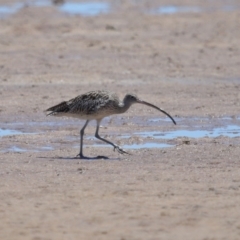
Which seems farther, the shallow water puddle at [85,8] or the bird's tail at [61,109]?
the shallow water puddle at [85,8]

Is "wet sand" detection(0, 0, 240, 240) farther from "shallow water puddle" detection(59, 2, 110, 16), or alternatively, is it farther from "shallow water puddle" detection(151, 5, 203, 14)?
"shallow water puddle" detection(151, 5, 203, 14)

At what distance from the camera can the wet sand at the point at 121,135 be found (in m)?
10.2

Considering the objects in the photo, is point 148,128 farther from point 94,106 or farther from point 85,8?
point 85,8

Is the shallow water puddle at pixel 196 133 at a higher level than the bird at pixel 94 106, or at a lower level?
lower

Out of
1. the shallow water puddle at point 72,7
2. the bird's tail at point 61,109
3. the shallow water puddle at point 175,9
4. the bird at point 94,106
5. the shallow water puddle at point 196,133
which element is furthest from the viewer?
the shallow water puddle at point 175,9

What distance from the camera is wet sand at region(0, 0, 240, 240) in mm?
10242

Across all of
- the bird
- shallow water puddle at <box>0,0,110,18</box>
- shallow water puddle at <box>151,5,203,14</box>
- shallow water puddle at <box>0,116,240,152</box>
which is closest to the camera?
the bird

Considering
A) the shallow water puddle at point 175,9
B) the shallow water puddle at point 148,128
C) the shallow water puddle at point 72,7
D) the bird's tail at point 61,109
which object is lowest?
the shallow water puddle at point 148,128

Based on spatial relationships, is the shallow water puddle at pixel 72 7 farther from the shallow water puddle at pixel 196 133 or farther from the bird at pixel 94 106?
the bird at pixel 94 106

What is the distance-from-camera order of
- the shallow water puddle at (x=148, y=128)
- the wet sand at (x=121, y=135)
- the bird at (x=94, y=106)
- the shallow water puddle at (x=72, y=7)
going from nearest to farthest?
1. the wet sand at (x=121, y=135)
2. the bird at (x=94, y=106)
3. the shallow water puddle at (x=148, y=128)
4. the shallow water puddle at (x=72, y=7)

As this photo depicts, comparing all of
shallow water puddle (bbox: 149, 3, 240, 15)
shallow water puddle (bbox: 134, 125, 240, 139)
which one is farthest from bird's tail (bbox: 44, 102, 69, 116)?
shallow water puddle (bbox: 149, 3, 240, 15)

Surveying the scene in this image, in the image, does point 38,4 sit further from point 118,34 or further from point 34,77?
point 34,77

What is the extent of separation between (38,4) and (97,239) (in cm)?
3597

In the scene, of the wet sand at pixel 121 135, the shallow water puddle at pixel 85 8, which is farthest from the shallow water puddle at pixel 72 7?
the wet sand at pixel 121 135
